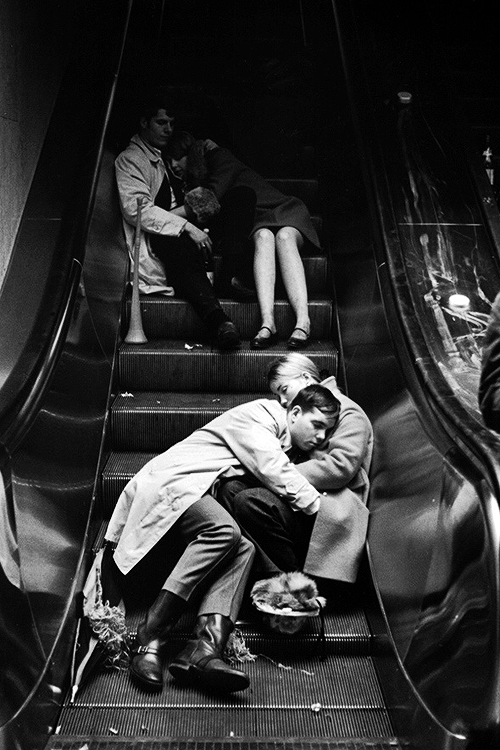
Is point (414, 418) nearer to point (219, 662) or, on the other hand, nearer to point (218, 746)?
Result: point (219, 662)

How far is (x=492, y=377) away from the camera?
202 cm

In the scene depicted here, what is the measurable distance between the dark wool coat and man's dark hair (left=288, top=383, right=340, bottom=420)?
1.71m

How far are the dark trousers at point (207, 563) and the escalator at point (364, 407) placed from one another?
0.18m

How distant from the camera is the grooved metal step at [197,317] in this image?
4.57m

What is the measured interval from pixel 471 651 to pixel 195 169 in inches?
143

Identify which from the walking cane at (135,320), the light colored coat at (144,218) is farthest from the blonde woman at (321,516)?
the light colored coat at (144,218)

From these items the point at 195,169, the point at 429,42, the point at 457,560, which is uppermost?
the point at 429,42

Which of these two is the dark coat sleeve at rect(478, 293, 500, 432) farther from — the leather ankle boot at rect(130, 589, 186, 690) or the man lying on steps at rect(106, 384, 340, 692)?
the leather ankle boot at rect(130, 589, 186, 690)

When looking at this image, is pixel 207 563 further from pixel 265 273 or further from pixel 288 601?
pixel 265 273

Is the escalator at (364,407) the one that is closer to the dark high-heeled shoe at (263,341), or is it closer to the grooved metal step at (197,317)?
the grooved metal step at (197,317)

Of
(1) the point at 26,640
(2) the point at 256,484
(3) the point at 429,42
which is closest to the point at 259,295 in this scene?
(2) the point at 256,484

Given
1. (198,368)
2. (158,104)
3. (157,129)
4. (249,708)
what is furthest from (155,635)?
(158,104)

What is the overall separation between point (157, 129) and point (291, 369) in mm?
2205

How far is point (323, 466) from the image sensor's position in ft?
10.9
